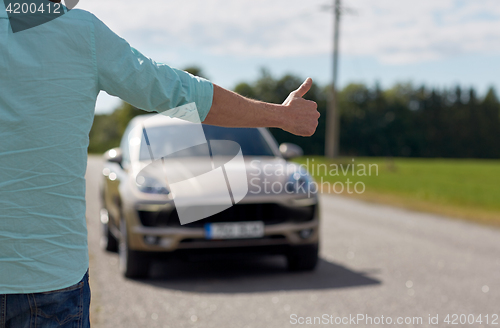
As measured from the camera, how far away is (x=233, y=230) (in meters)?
5.43

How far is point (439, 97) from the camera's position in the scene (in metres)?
109

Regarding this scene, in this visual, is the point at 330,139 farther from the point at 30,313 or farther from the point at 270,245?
the point at 30,313

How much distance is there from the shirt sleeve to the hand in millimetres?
300

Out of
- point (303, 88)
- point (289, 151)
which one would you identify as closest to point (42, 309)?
point (303, 88)

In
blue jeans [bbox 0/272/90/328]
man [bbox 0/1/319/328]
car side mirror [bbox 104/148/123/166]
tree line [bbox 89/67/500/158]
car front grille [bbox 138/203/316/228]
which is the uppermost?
man [bbox 0/1/319/328]

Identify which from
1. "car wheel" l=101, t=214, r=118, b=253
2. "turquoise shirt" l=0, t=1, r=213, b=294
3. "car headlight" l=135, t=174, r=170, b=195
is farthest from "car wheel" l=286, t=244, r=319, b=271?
"turquoise shirt" l=0, t=1, r=213, b=294

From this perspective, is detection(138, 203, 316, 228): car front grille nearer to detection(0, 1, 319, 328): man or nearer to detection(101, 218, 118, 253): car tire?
detection(101, 218, 118, 253): car tire

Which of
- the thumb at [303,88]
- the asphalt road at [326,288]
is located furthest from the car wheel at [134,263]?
the thumb at [303,88]

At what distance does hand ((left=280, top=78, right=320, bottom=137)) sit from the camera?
6.09ft

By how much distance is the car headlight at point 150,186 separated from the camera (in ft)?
18.0

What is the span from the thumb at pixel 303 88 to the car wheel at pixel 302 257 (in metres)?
3.87

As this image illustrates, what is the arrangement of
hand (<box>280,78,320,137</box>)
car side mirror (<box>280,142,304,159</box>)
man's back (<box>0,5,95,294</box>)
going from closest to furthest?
man's back (<box>0,5,95,294</box>)
hand (<box>280,78,320,137</box>)
car side mirror (<box>280,142,304,159</box>)

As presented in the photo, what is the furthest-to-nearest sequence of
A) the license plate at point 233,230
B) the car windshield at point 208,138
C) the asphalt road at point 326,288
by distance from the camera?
the car windshield at point 208,138 → the license plate at point 233,230 → the asphalt road at point 326,288

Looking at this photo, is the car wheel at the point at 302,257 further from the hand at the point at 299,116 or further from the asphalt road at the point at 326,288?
the hand at the point at 299,116
